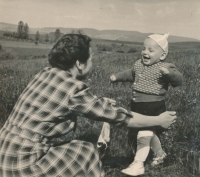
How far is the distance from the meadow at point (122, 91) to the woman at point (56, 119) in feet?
1.79

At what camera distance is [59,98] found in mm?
1483

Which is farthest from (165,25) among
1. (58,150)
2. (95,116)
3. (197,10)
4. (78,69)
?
(58,150)

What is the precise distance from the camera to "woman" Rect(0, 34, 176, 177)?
4.85 ft

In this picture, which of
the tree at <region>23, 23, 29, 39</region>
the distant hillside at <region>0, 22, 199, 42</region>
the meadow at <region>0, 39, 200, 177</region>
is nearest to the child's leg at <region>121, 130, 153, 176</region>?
the meadow at <region>0, 39, 200, 177</region>

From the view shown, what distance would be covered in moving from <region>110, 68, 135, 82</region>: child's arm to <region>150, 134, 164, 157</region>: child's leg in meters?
0.43

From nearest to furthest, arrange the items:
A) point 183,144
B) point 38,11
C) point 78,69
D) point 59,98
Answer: point 59,98 → point 78,69 → point 183,144 → point 38,11

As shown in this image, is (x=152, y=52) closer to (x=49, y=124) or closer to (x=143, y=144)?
(x=143, y=144)

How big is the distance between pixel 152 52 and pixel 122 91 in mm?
442

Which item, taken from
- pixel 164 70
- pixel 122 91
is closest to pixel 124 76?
pixel 122 91

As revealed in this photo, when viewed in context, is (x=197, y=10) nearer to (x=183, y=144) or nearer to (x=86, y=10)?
(x=86, y=10)

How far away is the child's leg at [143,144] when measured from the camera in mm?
1970

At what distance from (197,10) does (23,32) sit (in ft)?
4.34

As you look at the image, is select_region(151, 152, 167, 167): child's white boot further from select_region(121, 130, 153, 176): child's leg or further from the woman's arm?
the woman's arm

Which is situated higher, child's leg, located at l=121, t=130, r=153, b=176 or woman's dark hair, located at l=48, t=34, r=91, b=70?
woman's dark hair, located at l=48, t=34, r=91, b=70
